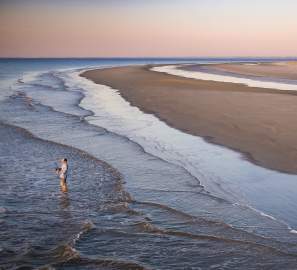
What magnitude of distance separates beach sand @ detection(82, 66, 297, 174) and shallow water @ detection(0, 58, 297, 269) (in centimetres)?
190

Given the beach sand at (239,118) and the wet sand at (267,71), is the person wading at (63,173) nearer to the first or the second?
the beach sand at (239,118)

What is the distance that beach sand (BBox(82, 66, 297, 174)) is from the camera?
1295 centimetres

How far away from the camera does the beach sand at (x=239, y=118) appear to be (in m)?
A: 12.9

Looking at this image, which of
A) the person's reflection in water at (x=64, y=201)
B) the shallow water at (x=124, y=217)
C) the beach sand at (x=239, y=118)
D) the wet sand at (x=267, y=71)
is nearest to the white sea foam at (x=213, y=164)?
the shallow water at (x=124, y=217)

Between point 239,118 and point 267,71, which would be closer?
point 239,118

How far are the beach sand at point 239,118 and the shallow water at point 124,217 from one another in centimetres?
190

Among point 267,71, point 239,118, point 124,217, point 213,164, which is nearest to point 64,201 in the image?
point 124,217

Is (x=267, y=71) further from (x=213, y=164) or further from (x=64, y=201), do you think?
(x=64, y=201)

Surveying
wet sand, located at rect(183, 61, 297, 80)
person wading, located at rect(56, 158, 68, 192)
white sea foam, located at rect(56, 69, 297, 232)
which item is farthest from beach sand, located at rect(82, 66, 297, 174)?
wet sand, located at rect(183, 61, 297, 80)

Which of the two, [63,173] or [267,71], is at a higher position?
[267,71]

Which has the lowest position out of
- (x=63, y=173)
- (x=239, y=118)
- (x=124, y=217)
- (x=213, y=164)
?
(x=124, y=217)

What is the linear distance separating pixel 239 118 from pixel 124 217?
11.5 m

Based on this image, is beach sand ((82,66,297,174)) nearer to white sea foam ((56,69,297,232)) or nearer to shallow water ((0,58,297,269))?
white sea foam ((56,69,297,232))

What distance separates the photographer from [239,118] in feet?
61.1
